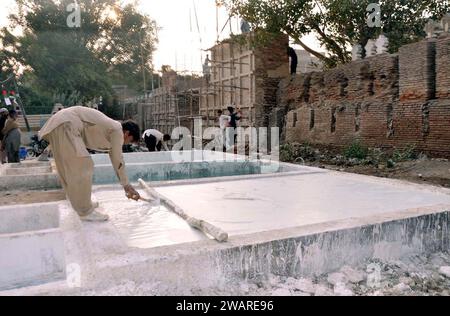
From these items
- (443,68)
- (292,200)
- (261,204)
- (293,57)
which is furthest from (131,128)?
(293,57)

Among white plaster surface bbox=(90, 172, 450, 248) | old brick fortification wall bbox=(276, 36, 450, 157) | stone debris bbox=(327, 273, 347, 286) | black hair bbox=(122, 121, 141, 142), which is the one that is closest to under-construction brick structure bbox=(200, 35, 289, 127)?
old brick fortification wall bbox=(276, 36, 450, 157)

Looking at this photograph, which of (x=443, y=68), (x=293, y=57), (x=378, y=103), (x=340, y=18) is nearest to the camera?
(x=443, y=68)

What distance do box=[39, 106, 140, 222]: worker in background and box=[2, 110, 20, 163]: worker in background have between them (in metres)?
6.20

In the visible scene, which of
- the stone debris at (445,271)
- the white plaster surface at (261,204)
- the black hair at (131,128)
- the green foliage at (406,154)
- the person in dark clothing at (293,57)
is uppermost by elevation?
the person in dark clothing at (293,57)

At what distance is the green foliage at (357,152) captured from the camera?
10.0 m

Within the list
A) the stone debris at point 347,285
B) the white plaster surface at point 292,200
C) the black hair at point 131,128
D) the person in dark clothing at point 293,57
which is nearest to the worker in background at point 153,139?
the white plaster surface at point 292,200

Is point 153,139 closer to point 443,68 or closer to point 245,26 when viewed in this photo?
point 245,26

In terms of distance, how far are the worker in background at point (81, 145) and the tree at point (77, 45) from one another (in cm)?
1787

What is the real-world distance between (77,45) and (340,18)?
16.6m

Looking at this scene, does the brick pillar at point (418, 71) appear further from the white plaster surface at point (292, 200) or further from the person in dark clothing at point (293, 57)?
the person in dark clothing at point (293, 57)

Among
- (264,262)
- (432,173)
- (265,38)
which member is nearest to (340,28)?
(265,38)

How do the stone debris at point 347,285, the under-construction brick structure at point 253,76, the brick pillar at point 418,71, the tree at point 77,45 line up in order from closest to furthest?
1. the stone debris at point 347,285
2. the brick pillar at point 418,71
3. the under-construction brick structure at point 253,76
4. the tree at point 77,45

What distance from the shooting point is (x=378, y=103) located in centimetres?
1024
